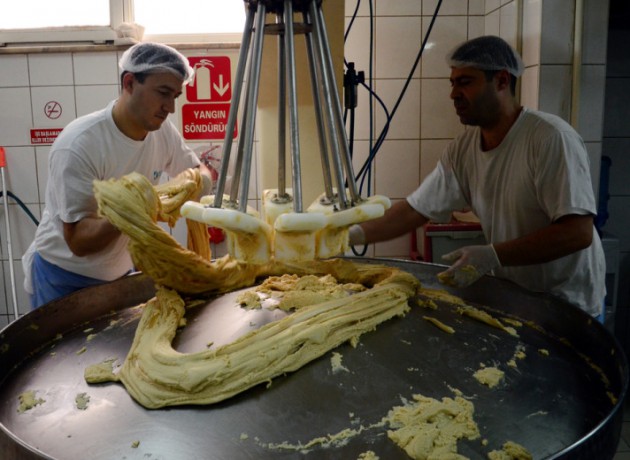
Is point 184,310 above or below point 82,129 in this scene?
below

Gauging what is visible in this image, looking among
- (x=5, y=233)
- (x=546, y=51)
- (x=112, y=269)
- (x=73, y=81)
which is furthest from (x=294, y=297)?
(x=5, y=233)

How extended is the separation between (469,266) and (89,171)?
107 centimetres

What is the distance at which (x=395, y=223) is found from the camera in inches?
73.5

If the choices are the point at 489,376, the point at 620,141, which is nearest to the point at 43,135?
the point at 489,376

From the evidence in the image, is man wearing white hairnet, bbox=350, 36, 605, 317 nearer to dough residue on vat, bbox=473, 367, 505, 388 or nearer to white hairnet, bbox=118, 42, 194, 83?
dough residue on vat, bbox=473, 367, 505, 388

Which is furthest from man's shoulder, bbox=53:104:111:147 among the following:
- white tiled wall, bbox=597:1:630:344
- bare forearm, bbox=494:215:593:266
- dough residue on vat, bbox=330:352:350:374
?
white tiled wall, bbox=597:1:630:344

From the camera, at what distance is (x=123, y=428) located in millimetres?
840

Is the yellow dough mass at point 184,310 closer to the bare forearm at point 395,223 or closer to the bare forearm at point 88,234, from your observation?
the bare forearm at point 88,234

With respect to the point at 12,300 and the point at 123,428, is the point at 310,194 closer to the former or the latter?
the point at 123,428

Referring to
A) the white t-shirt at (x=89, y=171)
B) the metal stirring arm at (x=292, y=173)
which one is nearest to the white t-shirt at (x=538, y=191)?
the metal stirring arm at (x=292, y=173)

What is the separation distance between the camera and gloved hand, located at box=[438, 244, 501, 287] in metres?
1.34

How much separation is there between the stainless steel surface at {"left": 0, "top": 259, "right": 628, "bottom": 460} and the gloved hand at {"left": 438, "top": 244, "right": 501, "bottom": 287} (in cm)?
9

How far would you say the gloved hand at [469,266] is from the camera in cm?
134

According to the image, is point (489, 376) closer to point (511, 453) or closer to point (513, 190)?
point (511, 453)
